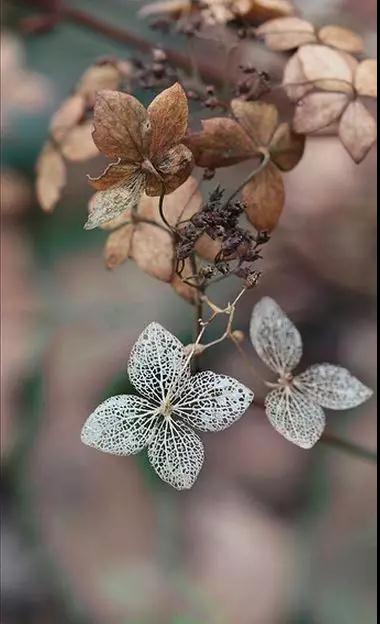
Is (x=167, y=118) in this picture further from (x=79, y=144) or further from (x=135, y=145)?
(x=79, y=144)

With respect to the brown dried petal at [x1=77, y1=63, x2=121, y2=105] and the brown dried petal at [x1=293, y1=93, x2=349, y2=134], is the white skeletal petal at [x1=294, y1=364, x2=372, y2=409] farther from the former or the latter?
the brown dried petal at [x1=77, y1=63, x2=121, y2=105]

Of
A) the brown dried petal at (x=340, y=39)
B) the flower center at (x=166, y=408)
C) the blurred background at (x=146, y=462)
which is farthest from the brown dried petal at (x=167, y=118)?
the blurred background at (x=146, y=462)

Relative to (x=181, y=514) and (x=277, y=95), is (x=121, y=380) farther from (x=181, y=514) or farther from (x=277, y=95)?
(x=277, y=95)

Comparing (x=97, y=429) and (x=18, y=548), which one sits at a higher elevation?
(x=97, y=429)

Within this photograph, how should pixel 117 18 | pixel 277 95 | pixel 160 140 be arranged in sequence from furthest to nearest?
pixel 117 18
pixel 277 95
pixel 160 140

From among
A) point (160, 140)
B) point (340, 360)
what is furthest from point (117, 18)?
point (160, 140)

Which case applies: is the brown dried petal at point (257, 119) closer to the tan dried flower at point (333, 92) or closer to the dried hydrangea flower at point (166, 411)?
the tan dried flower at point (333, 92)

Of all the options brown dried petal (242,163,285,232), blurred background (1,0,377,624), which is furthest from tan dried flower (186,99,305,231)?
blurred background (1,0,377,624)
